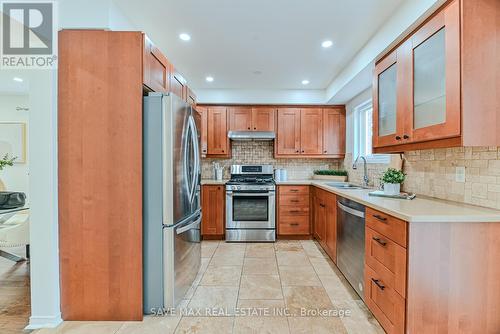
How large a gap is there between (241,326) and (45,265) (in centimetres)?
153

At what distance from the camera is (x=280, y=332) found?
1.78m

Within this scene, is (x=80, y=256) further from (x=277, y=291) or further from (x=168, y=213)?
(x=277, y=291)

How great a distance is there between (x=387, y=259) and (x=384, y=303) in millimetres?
323

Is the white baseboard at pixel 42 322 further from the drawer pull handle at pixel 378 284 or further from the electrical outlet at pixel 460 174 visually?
the electrical outlet at pixel 460 174

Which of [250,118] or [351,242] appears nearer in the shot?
[351,242]

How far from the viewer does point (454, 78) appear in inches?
→ 59.2

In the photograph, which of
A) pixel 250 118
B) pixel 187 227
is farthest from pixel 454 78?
pixel 250 118

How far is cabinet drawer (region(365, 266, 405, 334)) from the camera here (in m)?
1.53

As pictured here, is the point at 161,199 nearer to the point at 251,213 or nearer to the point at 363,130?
the point at 251,213

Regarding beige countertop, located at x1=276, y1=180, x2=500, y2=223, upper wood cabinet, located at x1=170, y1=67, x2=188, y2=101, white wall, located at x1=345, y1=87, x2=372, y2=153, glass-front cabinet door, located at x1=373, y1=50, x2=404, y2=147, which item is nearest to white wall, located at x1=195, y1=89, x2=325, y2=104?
white wall, located at x1=345, y1=87, x2=372, y2=153

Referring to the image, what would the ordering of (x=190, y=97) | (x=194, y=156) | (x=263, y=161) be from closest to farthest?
(x=194, y=156)
(x=190, y=97)
(x=263, y=161)

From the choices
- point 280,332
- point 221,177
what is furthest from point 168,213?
point 221,177

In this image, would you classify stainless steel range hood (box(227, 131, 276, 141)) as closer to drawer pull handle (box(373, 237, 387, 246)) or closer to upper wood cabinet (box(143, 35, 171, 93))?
upper wood cabinet (box(143, 35, 171, 93))

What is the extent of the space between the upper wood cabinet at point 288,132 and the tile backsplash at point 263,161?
28 cm
